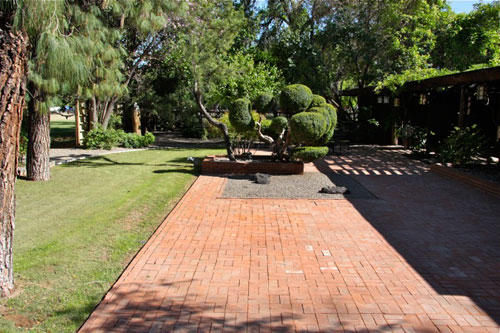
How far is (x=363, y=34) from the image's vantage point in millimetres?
20016

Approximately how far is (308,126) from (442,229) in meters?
4.35

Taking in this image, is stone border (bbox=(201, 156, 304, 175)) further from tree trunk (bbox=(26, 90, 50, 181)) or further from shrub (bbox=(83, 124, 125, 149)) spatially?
shrub (bbox=(83, 124, 125, 149))

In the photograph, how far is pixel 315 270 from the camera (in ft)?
15.7

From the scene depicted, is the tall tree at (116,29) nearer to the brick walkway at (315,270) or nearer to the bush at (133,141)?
the bush at (133,141)

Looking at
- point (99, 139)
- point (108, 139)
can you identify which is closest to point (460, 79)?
point (108, 139)

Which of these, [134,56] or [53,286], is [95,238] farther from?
[134,56]

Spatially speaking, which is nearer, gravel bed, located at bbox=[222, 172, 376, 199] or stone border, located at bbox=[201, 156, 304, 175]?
gravel bed, located at bbox=[222, 172, 376, 199]

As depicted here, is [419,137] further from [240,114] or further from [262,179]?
[262,179]

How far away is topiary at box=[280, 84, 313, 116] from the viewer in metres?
10.7

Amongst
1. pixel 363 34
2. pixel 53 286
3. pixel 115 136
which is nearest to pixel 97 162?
pixel 115 136

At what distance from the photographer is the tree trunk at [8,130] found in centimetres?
398

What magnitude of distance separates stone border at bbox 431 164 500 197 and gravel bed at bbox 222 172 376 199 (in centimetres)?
241

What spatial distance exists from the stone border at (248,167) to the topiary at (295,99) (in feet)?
4.72

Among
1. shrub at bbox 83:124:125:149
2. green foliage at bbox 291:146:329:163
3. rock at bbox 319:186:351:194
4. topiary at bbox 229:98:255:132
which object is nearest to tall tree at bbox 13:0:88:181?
topiary at bbox 229:98:255:132
